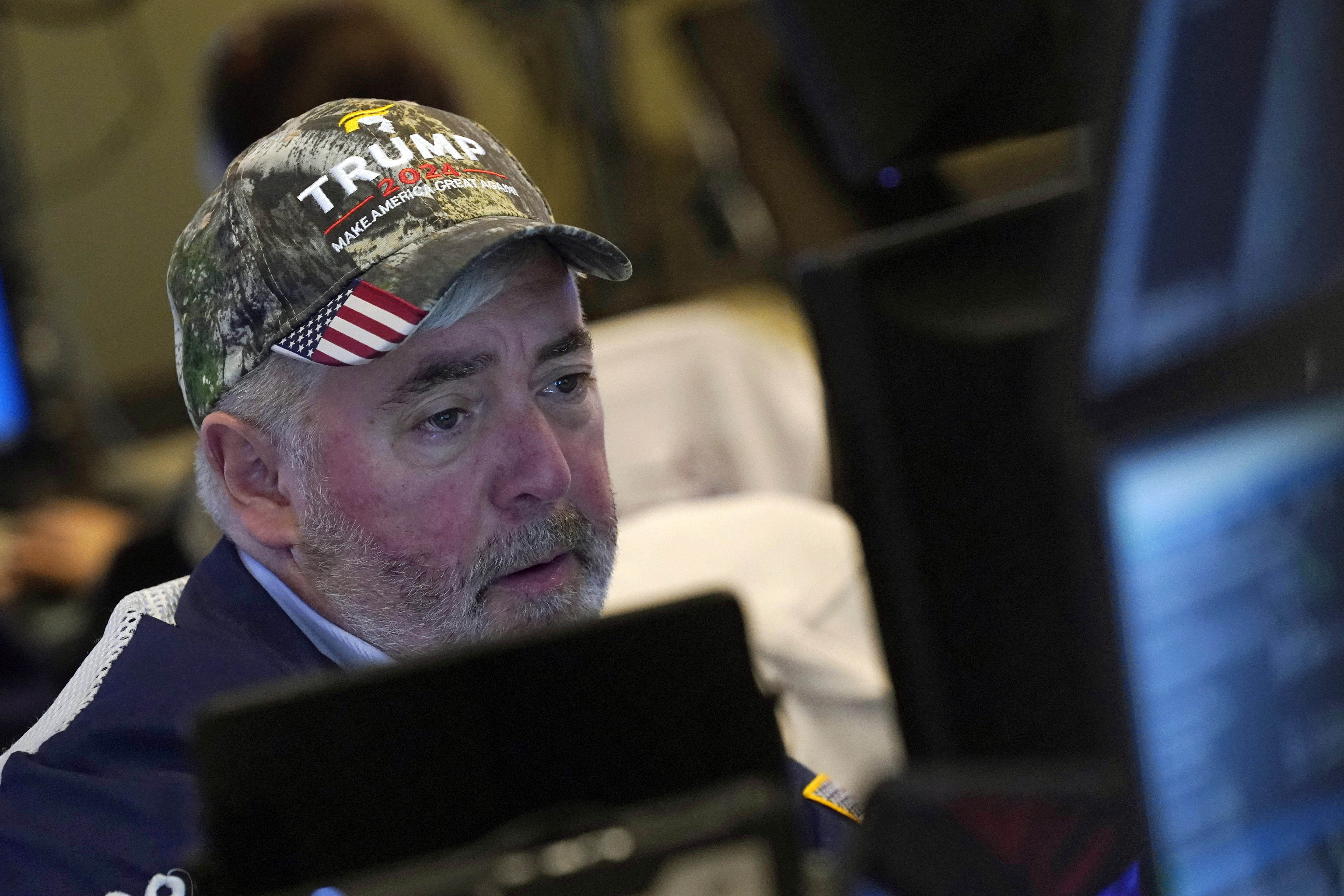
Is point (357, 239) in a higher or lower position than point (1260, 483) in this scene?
higher

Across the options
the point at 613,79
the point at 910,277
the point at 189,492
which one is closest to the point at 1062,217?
the point at 910,277

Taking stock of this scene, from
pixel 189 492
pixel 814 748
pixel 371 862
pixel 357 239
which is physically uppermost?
pixel 357 239

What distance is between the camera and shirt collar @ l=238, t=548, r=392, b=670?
105cm

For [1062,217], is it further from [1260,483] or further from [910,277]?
[1260,483]

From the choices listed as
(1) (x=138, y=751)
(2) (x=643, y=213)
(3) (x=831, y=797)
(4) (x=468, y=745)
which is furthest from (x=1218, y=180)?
(2) (x=643, y=213)

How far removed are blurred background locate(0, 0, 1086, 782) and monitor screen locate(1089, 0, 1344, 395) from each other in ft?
0.54

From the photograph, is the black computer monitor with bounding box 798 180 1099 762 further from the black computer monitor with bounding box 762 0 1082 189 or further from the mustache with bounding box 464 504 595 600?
the mustache with bounding box 464 504 595 600

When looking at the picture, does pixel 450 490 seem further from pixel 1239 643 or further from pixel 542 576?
pixel 1239 643

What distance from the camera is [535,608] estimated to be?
3.40 feet

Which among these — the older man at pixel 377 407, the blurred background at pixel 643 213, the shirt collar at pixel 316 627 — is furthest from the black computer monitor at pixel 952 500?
the shirt collar at pixel 316 627

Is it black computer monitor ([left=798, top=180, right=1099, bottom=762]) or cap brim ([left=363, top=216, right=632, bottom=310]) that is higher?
cap brim ([left=363, top=216, right=632, bottom=310])

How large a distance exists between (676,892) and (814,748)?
47.3 inches

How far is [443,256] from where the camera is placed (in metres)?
0.99

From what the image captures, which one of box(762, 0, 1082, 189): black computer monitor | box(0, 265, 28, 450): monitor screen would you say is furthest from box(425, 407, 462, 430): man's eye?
box(0, 265, 28, 450): monitor screen
